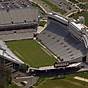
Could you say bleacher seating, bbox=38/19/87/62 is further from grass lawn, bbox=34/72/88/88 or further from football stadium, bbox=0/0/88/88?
grass lawn, bbox=34/72/88/88

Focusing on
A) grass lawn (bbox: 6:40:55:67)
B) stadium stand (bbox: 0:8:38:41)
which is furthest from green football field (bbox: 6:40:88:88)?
stadium stand (bbox: 0:8:38:41)

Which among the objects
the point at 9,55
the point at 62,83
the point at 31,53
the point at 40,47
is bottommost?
the point at 62,83

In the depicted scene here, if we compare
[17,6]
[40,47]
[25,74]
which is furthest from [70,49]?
[17,6]

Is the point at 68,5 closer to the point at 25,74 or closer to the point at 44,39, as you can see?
the point at 44,39

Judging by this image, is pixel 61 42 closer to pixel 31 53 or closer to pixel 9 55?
pixel 31 53

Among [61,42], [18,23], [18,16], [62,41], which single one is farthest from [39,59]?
[18,16]

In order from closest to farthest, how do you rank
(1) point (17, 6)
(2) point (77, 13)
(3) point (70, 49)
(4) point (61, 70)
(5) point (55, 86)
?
(5) point (55, 86)
(4) point (61, 70)
(3) point (70, 49)
(1) point (17, 6)
(2) point (77, 13)
